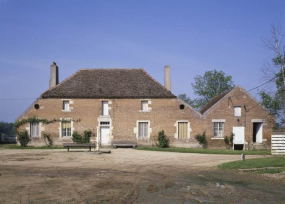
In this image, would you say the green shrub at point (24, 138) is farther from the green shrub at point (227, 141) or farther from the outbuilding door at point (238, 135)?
Result: the outbuilding door at point (238, 135)

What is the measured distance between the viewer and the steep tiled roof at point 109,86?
29547 millimetres

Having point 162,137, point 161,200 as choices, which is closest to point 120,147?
point 162,137

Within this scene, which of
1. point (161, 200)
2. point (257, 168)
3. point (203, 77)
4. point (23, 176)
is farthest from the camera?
point (203, 77)

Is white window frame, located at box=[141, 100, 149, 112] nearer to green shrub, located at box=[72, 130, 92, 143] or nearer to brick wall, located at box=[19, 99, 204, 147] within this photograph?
brick wall, located at box=[19, 99, 204, 147]

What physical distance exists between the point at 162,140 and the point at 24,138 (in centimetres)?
1251

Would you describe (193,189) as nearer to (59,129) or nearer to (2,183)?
(2,183)

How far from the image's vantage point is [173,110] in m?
29.7

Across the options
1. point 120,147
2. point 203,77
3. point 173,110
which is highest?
point 203,77

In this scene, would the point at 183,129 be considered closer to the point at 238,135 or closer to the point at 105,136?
the point at 238,135

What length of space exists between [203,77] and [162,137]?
87.1 feet

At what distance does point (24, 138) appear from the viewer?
28.8m

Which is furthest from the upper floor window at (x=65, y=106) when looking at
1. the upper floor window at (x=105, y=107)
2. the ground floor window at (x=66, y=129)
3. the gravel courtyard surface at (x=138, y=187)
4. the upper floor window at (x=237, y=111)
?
the gravel courtyard surface at (x=138, y=187)

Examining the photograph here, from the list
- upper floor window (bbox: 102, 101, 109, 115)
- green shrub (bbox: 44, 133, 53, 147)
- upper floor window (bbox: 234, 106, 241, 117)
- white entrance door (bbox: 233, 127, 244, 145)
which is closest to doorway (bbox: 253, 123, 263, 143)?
white entrance door (bbox: 233, 127, 244, 145)

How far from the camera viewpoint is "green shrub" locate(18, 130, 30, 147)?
28.7m
